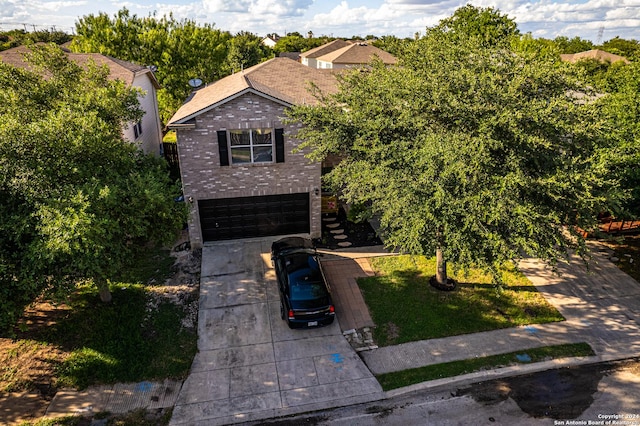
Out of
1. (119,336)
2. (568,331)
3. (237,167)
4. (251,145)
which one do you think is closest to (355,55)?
(251,145)

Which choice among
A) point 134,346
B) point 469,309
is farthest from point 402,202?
point 134,346

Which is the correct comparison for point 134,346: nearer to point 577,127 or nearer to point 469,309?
point 469,309

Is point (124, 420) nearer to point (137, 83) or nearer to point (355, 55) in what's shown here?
point (137, 83)

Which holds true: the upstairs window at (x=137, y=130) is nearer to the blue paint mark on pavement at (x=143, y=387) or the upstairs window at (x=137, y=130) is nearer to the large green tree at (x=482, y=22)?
the blue paint mark on pavement at (x=143, y=387)

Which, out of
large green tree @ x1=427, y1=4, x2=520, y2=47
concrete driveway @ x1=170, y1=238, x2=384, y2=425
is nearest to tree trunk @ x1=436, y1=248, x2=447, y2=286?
concrete driveway @ x1=170, y1=238, x2=384, y2=425

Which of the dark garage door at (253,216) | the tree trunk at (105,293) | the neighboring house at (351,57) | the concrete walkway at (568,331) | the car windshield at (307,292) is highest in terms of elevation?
the neighboring house at (351,57)

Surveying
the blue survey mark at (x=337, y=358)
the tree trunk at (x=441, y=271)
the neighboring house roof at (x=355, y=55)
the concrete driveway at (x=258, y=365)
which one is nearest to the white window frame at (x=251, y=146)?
the concrete driveway at (x=258, y=365)
